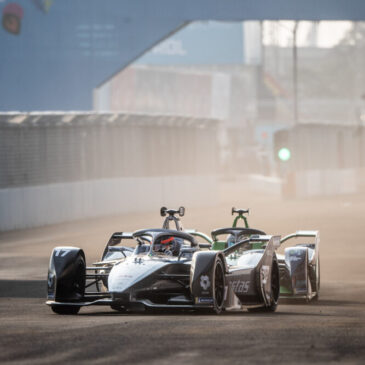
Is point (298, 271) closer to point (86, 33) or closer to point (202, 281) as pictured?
point (202, 281)

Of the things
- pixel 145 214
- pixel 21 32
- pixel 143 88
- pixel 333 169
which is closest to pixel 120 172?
pixel 145 214

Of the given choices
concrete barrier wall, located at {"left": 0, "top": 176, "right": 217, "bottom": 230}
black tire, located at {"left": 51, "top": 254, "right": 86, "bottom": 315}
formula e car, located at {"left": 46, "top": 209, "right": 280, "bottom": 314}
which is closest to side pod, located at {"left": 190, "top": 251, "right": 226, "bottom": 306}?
formula e car, located at {"left": 46, "top": 209, "right": 280, "bottom": 314}

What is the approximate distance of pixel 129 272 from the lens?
1177 cm

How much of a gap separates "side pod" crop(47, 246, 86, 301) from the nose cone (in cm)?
54

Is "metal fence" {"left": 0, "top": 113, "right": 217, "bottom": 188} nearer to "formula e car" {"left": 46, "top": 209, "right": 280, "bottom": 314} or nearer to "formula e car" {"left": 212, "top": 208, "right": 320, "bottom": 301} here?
"formula e car" {"left": 212, "top": 208, "right": 320, "bottom": 301}

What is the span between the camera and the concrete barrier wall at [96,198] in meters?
29.0

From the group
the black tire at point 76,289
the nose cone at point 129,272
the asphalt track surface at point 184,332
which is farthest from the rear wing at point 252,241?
the black tire at point 76,289

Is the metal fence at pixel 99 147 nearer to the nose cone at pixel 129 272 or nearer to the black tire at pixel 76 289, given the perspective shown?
the black tire at pixel 76 289

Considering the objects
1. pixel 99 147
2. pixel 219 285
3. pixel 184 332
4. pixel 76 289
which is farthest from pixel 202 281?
pixel 99 147

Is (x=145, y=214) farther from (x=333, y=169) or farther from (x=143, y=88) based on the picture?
(x=143, y=88)

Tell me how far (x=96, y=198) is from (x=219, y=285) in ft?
72.3

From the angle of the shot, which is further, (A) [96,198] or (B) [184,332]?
(A) [96,198]

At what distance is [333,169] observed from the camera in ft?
158

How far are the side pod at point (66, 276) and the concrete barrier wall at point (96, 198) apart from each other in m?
16.1
